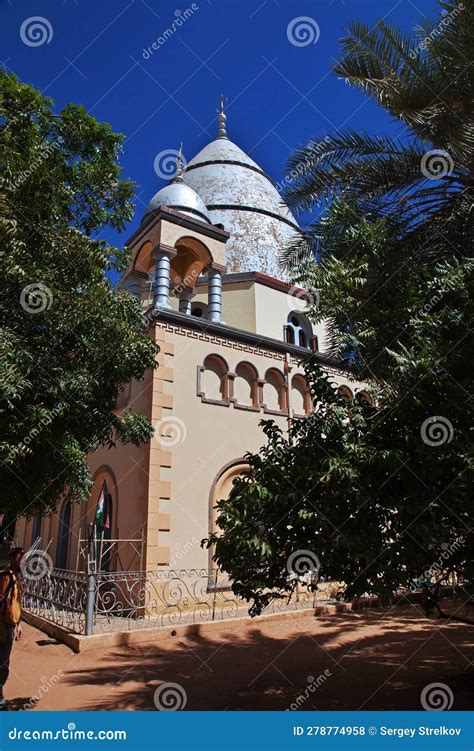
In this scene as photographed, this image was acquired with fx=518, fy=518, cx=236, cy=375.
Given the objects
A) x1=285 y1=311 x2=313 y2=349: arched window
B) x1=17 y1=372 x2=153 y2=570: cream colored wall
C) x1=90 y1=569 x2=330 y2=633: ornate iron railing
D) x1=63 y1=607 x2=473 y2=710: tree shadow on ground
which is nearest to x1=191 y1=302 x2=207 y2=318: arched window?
x1=285 y1=311 x2=313 y2=349: arched window

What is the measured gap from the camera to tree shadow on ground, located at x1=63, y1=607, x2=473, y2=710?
247 inches

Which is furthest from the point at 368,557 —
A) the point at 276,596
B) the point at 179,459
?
the point at 179,459

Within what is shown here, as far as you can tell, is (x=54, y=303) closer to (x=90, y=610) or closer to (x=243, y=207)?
(x=90, y=610)

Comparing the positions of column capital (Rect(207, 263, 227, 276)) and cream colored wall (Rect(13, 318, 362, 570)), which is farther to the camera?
column capital (Rect(207, 263, 227, 276))

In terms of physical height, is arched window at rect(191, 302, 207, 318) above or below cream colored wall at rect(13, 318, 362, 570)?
above

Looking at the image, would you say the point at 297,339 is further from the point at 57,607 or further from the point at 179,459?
the point at 57,607

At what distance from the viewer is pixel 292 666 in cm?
805

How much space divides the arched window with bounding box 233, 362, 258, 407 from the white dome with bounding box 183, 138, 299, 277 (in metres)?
6.30

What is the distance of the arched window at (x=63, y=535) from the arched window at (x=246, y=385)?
6.97m

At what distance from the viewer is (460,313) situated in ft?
17.7

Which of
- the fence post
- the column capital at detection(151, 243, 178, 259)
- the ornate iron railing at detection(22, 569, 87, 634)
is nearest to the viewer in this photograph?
the fence post

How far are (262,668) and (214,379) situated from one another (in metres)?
7.84

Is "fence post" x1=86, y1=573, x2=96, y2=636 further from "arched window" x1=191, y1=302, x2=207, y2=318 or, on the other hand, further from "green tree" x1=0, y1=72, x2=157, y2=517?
"arched window" x1=191, y1=302, x2=207, y2=318

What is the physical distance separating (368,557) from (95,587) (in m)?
6.49
